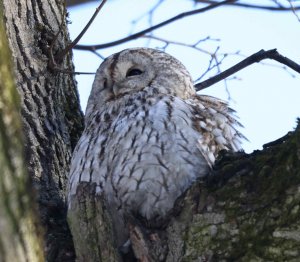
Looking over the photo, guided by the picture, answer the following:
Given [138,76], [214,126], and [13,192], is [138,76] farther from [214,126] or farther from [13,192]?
[13,192]

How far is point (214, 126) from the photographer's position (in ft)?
11.3

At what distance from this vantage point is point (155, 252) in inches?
106

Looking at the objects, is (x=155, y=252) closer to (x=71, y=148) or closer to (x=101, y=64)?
(x=71, y=148)

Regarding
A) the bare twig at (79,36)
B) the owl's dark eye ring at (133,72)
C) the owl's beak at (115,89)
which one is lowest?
the owl's beak at (115,89)

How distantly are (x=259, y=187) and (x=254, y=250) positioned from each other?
0.22 metres

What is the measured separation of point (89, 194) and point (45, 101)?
41.0 inches

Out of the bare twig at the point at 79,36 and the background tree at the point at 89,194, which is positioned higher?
the bare twig at the point at 79,36

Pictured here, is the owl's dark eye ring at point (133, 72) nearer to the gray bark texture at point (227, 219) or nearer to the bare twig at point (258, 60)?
the bare twig at point (258, 60)

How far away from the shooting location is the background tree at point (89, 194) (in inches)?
61.1

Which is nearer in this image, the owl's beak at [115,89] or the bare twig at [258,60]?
the bare twig at [258,60]

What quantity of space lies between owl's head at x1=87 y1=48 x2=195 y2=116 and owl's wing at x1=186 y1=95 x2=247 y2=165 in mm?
146

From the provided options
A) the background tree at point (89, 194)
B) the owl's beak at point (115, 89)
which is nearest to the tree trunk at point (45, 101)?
the background tree at point (89, 194)

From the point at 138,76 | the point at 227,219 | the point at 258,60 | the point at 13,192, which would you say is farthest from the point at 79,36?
the point at 13,192

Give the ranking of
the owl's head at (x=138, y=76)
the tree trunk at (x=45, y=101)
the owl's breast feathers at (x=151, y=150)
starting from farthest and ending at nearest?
the owl's head at (x=138, y=76)
the tree trunk at (x=45, y=101)
the owl's breast feathers at (x=151, y=150)
